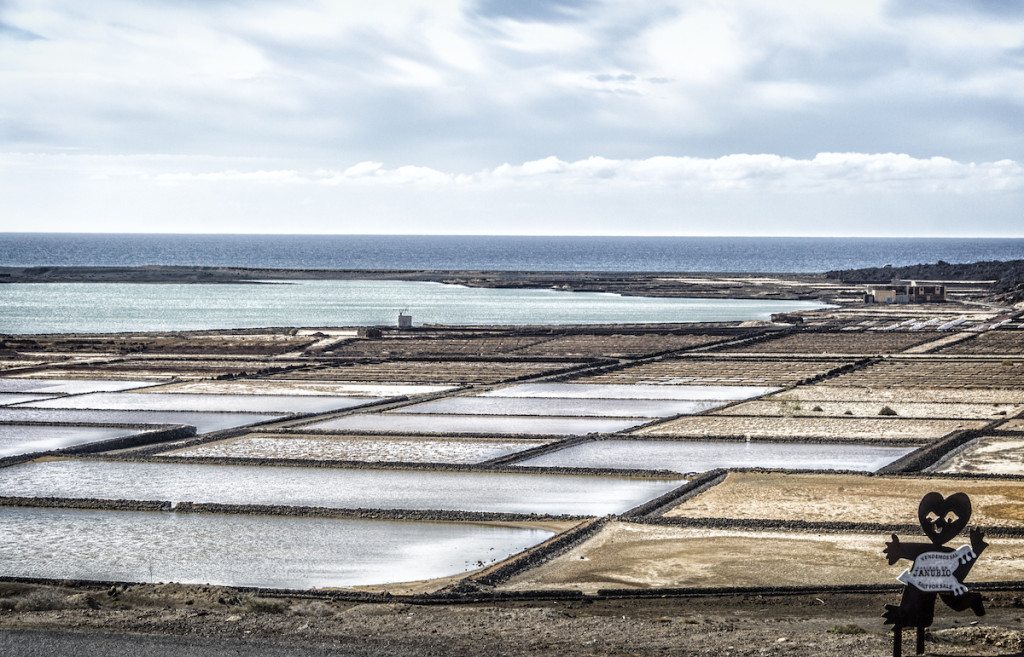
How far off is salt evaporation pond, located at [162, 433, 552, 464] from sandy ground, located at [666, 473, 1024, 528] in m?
6.30

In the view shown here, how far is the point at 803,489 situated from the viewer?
2598cm

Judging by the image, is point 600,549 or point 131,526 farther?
point 131,526

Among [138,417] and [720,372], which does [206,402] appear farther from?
[720,372]

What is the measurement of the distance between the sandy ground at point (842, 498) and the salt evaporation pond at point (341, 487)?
4.50 ft

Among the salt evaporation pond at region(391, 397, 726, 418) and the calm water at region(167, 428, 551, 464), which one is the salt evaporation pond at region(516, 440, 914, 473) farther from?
the salt evaporation pond at region(391, 397, 726, 418)

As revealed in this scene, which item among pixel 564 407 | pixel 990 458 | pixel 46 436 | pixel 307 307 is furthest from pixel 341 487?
pixel 307 307

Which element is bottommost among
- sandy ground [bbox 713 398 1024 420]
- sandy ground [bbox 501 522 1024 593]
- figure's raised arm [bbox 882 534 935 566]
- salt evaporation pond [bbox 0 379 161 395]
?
salt evaporation pond [bbox 0 379 161 395]

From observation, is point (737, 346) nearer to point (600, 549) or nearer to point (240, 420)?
point (240, 420)

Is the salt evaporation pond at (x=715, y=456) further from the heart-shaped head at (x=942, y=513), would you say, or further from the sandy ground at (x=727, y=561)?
the heart-shaped head at (x=942, y=513)

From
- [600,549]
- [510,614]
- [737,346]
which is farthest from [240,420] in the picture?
[737,346]

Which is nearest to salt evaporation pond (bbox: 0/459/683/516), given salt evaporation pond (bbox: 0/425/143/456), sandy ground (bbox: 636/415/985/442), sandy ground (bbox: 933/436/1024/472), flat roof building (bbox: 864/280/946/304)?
salt evaporation pond (bbox: 0/425/143/456)

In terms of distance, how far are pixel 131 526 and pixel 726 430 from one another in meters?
15.7

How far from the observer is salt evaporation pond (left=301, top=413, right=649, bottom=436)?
3528 cm

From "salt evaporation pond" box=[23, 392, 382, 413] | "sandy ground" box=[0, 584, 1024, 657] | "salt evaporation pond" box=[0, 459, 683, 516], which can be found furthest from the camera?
"salt evaporation pond" box=[23, 392, 382, 413]
